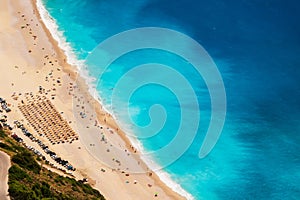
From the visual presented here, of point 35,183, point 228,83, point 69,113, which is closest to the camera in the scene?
point 35,183

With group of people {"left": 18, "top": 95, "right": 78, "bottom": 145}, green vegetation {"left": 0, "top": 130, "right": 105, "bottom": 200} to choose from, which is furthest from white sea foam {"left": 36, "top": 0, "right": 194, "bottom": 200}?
green vegetation {"left": 0, "top": 130, "right": 105, "bottom": 200}

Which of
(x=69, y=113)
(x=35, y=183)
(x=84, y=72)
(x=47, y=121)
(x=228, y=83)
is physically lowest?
(x=35, y=183)

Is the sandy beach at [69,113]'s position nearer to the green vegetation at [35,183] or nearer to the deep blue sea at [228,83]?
the deep blue sea at [228,83]

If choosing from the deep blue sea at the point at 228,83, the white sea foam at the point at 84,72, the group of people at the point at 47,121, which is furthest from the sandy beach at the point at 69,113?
the deep blue sea at the point at 228,83

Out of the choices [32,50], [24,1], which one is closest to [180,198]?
[32,50]

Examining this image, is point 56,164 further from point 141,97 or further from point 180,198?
point 141,97

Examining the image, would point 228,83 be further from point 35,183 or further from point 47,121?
point 35,183

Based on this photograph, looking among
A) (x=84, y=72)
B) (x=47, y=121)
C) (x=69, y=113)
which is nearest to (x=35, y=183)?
(x=47, y=121)
